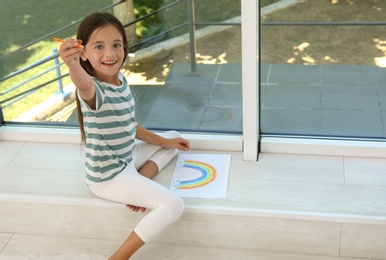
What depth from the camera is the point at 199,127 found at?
2.35 metres

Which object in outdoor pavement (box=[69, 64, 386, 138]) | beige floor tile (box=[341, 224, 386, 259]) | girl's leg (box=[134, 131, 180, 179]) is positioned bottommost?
beige floor tile (box=[341, 224, 386, 259])

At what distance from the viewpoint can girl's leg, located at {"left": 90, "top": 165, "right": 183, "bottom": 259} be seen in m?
1.95

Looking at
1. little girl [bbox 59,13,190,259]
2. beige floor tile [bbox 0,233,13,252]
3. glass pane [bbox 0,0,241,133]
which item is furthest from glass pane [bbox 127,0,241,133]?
beige floor tile [bbox 0,233,13,252]

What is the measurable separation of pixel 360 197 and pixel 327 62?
1.39ft

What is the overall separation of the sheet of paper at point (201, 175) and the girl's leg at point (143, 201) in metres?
0.12

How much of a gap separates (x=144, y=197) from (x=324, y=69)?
27.0 inches

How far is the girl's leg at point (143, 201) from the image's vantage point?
6.41 ft

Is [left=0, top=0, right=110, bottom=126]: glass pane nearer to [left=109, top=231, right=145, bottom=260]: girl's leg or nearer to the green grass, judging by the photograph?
the green grass

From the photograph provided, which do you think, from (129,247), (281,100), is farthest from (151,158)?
(281,100)

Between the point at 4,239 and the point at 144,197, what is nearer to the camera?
the point at 144,197

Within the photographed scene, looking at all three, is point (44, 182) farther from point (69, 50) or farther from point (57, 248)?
point (69, 50)

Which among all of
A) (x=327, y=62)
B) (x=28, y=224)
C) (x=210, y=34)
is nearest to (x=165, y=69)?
(x=210, y=34)

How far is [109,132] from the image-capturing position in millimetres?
2002

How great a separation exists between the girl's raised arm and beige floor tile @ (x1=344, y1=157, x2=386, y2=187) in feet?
2.74
